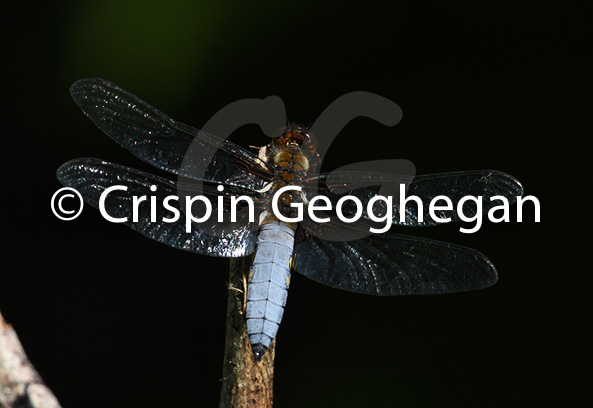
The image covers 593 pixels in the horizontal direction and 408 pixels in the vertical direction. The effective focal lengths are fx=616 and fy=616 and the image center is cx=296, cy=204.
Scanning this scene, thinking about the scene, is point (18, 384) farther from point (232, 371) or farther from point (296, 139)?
point (296, 139)

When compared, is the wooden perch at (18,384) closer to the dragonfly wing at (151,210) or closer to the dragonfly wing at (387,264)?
the dragonfly wing at (151,210)

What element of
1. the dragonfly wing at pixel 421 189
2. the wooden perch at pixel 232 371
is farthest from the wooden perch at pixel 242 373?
the dragonfly wing at pixel 421 189

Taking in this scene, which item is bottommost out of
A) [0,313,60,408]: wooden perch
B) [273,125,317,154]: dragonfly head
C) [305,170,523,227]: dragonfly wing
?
[0,313,60,408]: wooden perch

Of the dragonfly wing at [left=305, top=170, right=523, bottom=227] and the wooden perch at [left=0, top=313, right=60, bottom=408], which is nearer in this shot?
the wooden perch at [left=0, top=313, right=60, bottom=408]

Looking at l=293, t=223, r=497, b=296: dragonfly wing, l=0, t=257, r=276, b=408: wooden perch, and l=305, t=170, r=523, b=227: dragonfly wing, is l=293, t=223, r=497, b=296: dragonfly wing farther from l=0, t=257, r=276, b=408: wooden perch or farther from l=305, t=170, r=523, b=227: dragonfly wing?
l=0, t=257, r=276, b=408: wooden perch

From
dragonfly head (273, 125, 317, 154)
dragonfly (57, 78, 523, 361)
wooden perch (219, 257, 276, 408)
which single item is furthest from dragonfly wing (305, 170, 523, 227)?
wooden perch (219, 257, 276, 408)

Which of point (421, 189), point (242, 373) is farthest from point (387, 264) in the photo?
point (242, 373)

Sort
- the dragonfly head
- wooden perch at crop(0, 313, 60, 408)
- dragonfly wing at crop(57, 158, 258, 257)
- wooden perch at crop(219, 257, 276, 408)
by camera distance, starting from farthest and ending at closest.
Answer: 1. the dragonfly head
2. dragonfly wing at crop(57, 158, 258, 257)
3. wooden perch at crop(219, 257, 276, 408)
4. wooden perch at crop(0, 313, 60, 408)
